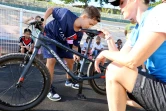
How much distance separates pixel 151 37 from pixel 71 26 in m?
1.65

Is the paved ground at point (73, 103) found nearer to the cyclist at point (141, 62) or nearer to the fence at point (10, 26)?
the cyclist at point (141, 62)

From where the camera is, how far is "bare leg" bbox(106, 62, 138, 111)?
5.05 feet

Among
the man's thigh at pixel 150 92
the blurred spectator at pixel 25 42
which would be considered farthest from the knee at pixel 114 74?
the blurred spectator at pixel 25 42

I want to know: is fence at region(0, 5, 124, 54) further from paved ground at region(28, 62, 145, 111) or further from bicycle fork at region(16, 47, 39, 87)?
bicycle fork at region(16, 47, 39, 87)

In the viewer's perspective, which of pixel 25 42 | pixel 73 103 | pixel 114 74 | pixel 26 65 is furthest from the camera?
pixel 25 42

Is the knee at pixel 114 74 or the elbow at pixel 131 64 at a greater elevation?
the elbow at pixel 131 64

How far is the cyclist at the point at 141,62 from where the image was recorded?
4.42 ft

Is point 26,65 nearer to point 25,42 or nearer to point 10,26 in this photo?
point 25,42

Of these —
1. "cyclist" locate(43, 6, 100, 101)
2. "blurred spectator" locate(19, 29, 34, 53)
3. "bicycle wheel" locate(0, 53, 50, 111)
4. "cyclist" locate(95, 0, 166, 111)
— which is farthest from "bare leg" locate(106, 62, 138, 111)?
"blurred spectator" locate(19, 29, 34, 53)

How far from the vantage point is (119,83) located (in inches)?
62.0

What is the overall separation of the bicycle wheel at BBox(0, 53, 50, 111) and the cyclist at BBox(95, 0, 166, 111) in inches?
40.5

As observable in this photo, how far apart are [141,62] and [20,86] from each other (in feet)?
5.11

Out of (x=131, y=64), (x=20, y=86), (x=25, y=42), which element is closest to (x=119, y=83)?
(x=131, y=64)

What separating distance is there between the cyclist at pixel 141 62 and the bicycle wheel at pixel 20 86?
40.5 inches
